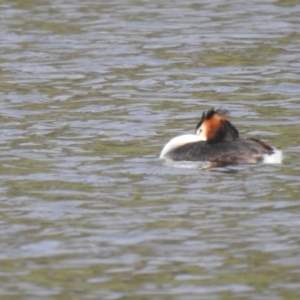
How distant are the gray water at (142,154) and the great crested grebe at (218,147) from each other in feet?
0.45

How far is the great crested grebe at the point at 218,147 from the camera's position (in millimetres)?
10656

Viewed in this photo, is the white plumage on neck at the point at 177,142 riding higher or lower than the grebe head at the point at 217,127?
lower

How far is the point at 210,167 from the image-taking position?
10602mm

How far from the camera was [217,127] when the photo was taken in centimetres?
1090

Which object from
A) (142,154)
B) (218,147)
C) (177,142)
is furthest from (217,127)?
(142,154)

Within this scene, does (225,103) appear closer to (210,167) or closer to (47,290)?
(210,167)

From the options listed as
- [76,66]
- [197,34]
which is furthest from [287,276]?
[197,34]

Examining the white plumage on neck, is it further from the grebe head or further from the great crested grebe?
the grebe head

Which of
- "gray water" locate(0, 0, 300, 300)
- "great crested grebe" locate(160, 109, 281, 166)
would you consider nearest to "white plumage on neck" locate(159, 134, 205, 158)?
"great crested grebe" locate(160, 109, 281, 166)

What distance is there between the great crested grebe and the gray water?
0.45 ft

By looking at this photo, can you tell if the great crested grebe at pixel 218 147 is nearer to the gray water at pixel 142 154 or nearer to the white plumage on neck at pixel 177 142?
the white plumage on neck at pixel 177 142

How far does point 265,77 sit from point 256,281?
356 inches

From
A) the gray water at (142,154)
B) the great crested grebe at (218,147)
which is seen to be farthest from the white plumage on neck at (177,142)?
the gray water at (142,154)

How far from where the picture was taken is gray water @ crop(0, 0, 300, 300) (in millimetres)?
7473
